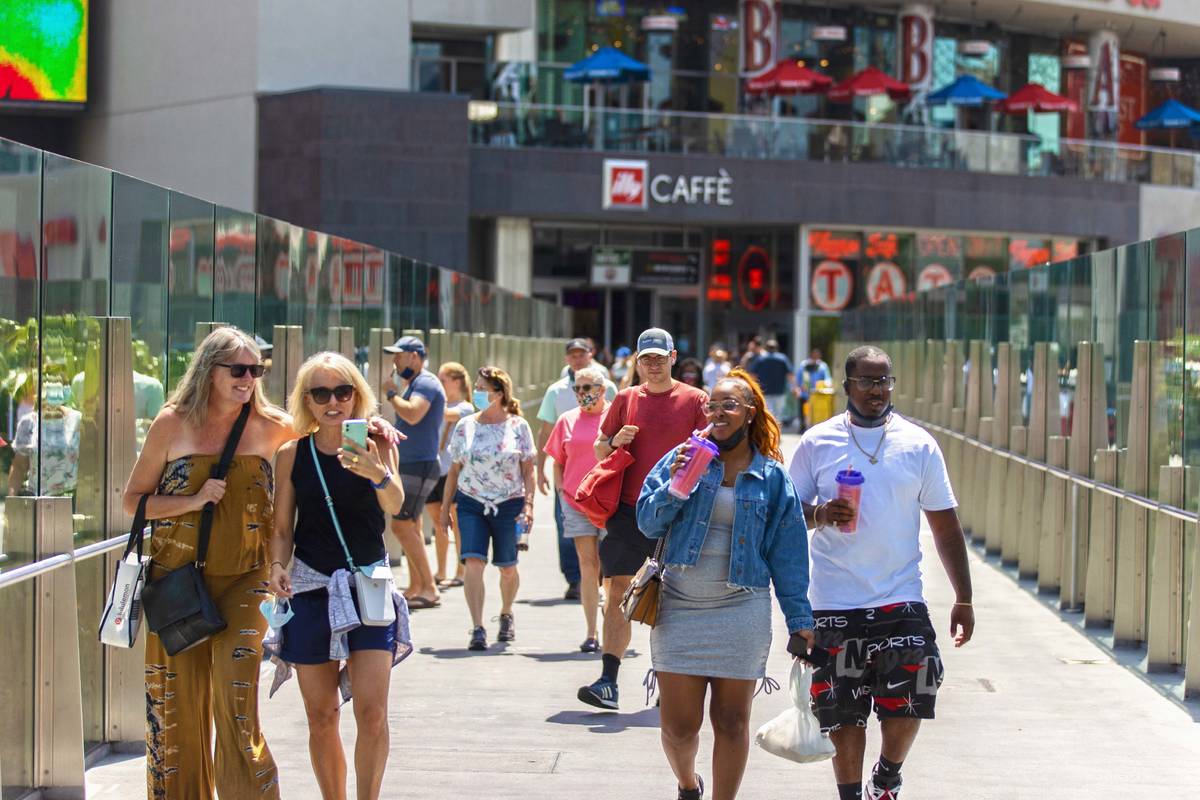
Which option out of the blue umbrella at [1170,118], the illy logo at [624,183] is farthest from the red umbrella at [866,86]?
the blue umbrella at [1170,118]

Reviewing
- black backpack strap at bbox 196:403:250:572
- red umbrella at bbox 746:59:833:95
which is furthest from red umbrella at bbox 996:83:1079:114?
black backpack strap at bbox 196:403:250:572

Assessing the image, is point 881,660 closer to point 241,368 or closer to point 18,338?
point 241,368

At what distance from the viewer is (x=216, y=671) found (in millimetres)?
6012

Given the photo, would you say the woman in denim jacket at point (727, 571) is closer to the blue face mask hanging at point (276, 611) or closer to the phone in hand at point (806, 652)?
the phone in hand at point (806, 652)

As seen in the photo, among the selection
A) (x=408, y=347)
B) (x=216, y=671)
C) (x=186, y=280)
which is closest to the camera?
(x=216, y=671)

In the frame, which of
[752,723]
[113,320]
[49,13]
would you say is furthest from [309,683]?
[49,13]

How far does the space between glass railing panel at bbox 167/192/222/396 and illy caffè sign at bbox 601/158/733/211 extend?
30524mm

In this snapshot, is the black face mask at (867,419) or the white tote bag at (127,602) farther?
the black face mask at (867,419)

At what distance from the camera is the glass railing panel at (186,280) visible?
8.73 m

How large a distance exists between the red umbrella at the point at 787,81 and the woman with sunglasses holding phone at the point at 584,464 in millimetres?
32607

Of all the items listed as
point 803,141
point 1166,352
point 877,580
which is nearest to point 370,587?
point 877,580

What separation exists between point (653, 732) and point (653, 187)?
32.3 metres

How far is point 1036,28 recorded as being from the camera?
49.1 metres

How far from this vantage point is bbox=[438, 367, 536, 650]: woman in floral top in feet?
36.7
